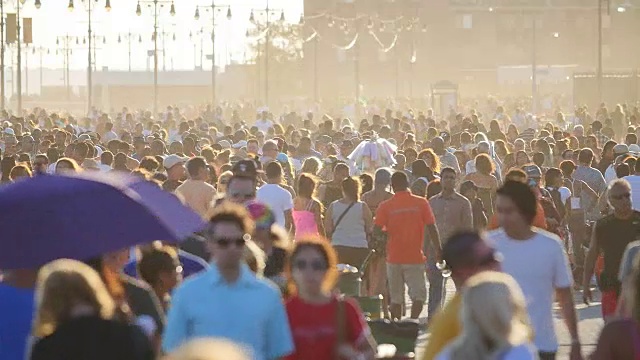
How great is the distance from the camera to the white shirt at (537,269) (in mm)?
9516

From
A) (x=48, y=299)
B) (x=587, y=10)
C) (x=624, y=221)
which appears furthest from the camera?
(x=587, y=10)

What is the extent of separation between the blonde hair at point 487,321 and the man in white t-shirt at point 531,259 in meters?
3.01

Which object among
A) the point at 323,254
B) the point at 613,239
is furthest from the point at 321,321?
the point at 613,239

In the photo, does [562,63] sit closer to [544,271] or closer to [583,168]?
[583,168]

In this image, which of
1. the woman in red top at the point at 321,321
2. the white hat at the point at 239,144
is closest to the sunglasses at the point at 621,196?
the woman in red top at the point at 321,321

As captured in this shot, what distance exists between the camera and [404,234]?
16938 mm

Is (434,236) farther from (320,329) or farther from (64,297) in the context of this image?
(64,297)

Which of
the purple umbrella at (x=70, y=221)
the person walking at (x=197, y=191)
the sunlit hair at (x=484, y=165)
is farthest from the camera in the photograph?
the sunlit hair at (x=484, y=165)

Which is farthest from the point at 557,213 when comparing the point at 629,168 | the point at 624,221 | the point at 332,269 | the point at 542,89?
the point at 542,89

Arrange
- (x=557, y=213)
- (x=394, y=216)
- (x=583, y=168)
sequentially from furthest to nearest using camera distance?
(x=583, y=168) < (x=557, y=213) < (x=394, y=216)

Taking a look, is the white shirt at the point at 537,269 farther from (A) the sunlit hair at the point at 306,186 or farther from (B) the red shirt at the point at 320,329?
(A) the sunlit hair at the point at 306,186

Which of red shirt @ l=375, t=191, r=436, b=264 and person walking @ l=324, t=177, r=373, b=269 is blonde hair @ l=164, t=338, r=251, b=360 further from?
person walking @ l=324, t=177, r=373, b=269

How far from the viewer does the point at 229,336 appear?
7883 mm

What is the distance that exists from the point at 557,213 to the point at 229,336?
11368mm
